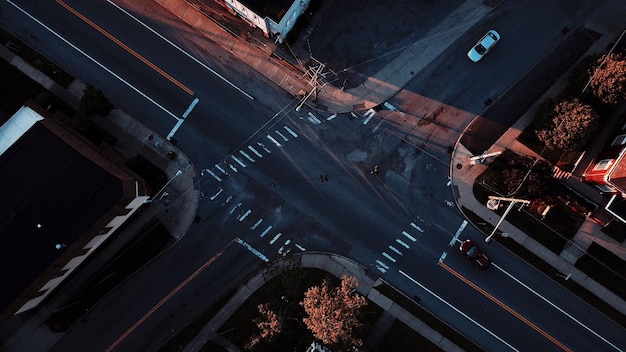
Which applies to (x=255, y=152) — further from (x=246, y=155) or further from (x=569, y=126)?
(x=569, y=126)

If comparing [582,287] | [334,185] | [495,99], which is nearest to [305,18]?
[334,185]

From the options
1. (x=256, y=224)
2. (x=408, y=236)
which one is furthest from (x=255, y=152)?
(x=408, y=236)

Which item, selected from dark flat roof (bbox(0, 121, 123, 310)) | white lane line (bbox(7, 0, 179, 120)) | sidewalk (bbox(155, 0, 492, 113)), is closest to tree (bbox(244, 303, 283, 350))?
dark flat roof (bbox(0, 121, 123, 310))

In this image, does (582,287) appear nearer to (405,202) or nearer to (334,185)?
(405,202)

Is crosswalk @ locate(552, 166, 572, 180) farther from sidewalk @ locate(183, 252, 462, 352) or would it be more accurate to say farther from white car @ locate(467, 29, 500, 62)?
sidewalk @ locate(183, 252, 462, 352)

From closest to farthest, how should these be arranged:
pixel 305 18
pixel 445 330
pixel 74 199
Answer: pixel 74 199, pixel 445 330, pixel 305 18

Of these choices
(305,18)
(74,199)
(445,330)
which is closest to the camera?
(74,199)

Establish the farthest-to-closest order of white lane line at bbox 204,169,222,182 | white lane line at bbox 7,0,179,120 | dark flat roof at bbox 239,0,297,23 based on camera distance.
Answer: white lane line at bbox 7,0,179,120
white lane line at bbox 204,169,222,182
dark flat roof at bbox 239,0,297,23

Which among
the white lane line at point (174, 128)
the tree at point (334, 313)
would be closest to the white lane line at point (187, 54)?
the white lane line at point (174, 128)
